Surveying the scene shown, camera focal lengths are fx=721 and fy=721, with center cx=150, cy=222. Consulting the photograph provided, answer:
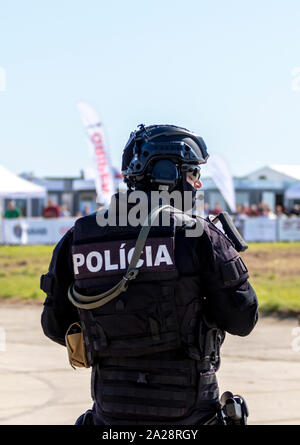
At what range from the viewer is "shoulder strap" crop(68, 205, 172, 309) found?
2566 mm

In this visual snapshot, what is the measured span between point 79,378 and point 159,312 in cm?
403

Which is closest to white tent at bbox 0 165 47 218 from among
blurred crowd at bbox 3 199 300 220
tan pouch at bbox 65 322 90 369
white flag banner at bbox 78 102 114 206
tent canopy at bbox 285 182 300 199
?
white flag banner at bbox 78 102 114 206

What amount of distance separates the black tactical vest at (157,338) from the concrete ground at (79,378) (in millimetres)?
2778

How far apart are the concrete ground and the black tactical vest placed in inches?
109

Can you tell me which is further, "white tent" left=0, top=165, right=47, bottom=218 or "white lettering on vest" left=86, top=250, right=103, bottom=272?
"white tent" left=0, top=165, right=47, bottom=218

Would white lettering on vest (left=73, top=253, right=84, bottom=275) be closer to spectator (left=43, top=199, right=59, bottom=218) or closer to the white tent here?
the white tent

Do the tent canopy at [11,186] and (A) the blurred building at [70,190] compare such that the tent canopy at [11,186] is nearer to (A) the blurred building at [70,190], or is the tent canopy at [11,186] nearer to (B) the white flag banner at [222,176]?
(B) the white flag banner at [222,176]

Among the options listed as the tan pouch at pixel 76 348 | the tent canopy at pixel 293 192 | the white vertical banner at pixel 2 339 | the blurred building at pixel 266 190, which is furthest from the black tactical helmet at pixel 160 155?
the blurred building at pixel 266 190

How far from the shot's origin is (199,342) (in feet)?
8.48

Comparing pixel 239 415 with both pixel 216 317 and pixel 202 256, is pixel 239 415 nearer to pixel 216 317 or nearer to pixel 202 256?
pixel 216 317

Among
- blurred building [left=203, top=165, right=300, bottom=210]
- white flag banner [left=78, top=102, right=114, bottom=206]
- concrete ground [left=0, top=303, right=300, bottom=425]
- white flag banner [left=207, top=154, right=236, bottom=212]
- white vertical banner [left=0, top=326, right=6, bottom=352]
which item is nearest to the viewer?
concrete ground [left=0, top=303, right=300, bottom=425]
